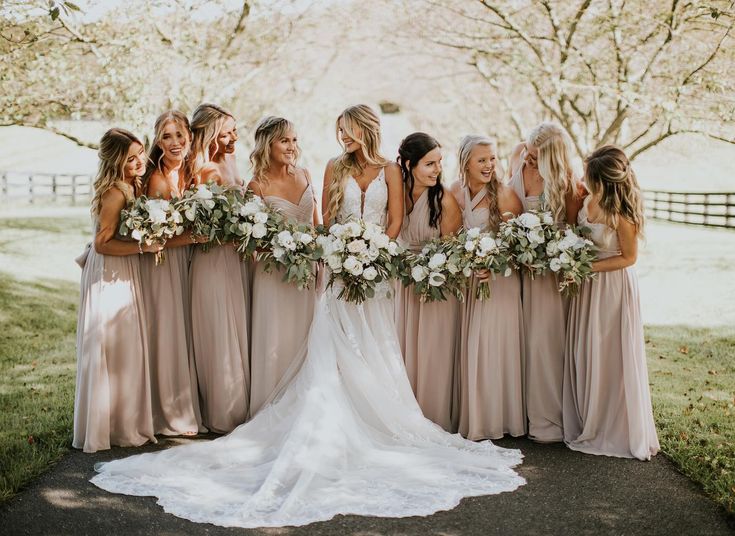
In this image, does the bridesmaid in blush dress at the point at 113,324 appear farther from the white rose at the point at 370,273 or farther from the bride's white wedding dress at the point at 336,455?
→ the white rose at the point at 370,273

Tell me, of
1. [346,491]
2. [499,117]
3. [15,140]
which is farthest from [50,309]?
[15,140]

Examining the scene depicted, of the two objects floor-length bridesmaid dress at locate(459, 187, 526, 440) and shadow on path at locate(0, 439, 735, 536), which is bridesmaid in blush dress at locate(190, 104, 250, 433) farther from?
floor-length bridesmaid dress at locate(459, 187, 526, 440)

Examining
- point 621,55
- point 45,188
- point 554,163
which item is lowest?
point 554,163

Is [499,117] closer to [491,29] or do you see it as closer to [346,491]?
[491,29]

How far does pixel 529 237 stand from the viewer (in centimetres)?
618

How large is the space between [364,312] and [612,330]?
200cm

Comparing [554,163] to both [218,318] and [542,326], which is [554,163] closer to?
[542,326]

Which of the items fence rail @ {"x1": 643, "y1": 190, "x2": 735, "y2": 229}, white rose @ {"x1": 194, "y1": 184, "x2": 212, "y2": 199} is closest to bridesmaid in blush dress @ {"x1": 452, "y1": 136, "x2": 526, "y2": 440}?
white rose @ {"x1": 194, "y1": 184, "x2": 212, "y2": 199}

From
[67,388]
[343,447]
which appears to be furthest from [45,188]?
[343,447]

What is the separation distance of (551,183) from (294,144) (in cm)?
215

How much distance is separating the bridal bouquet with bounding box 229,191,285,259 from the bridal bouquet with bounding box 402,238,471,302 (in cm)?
113

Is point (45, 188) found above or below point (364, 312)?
above

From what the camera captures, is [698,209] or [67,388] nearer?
[67,388]

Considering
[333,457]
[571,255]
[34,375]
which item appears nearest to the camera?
[333,457]
